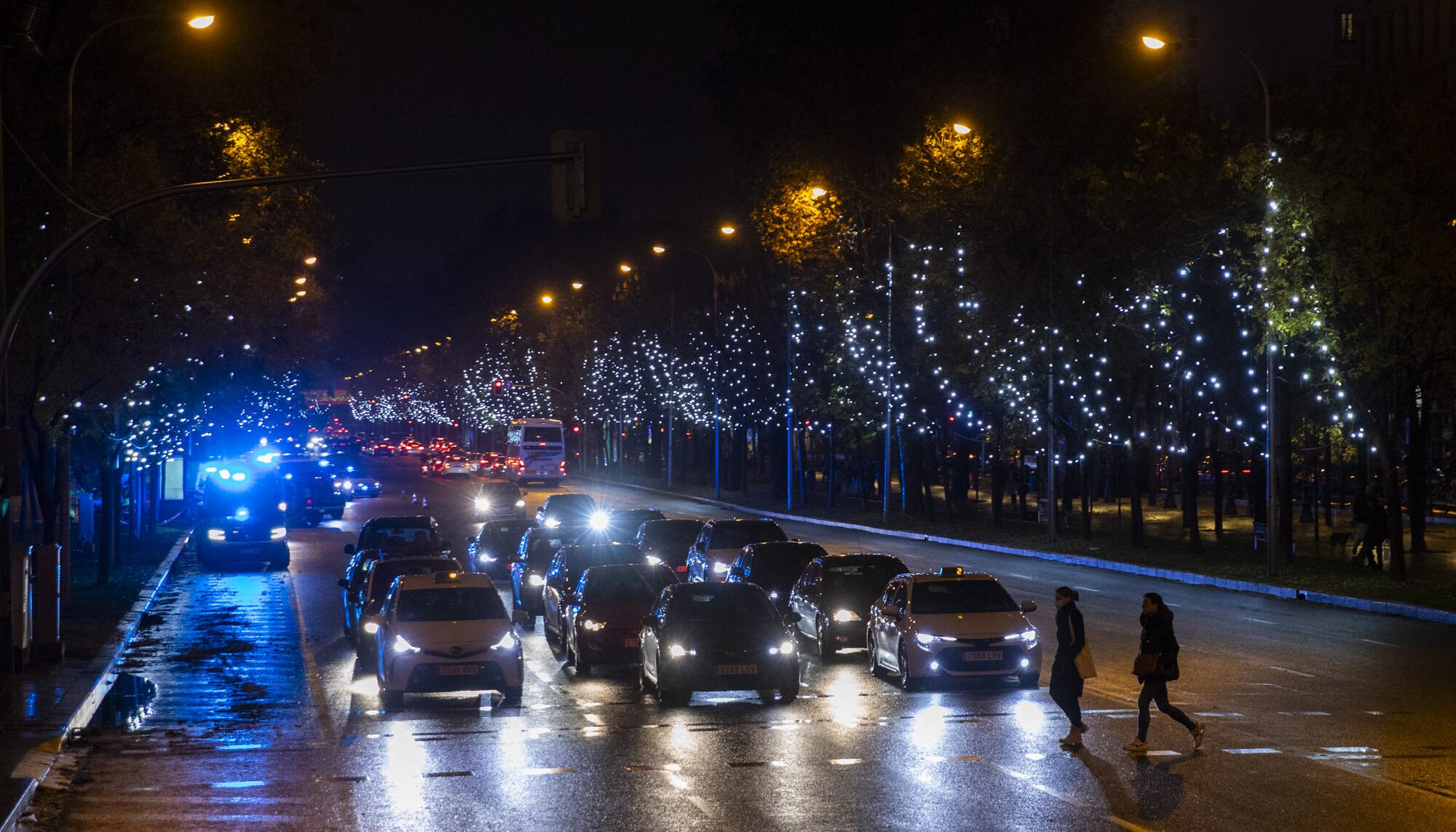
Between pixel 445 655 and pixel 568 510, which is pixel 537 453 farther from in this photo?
pixel 445 655

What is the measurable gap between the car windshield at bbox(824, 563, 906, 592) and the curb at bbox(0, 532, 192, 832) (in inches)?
382

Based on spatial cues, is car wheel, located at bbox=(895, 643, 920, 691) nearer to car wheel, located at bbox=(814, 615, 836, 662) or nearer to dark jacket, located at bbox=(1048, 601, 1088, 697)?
car wheel, located at bbox=(814, 615, 836, 662)

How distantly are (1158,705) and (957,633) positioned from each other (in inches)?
190

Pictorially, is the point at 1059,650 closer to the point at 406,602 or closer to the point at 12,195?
the point at 406,602

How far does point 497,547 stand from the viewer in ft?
120

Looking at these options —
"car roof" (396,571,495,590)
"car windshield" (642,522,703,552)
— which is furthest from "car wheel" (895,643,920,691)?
"car windshield" (642,522,703,552)

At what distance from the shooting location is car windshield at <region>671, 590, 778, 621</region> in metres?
19.5

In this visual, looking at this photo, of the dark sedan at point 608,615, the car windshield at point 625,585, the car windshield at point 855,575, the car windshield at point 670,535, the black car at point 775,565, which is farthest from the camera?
the car windshield at point 670,535

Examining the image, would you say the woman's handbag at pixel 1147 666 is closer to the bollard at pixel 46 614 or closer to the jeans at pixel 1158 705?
the jeans at pixel 1158 705

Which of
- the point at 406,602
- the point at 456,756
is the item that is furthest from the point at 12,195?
the point at 456,756

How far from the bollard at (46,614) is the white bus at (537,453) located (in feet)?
238

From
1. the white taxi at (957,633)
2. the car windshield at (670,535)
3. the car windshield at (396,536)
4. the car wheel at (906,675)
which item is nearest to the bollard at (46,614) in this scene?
the car windshield at (396,536)

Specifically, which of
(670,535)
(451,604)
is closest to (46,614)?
(451,604)

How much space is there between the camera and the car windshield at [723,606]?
64.1ft
